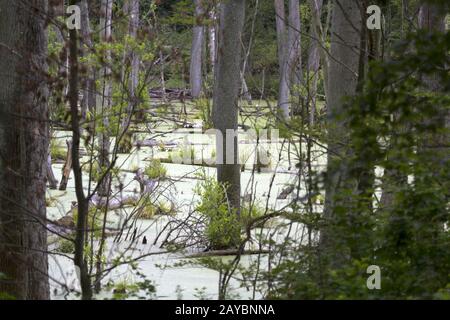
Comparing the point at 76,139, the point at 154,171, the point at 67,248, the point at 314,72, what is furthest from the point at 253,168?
the point at 314,72

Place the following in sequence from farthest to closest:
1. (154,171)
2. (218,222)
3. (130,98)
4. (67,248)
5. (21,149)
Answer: (154,171) → (218,222) → (67,248) → (21,149) → (130,98)

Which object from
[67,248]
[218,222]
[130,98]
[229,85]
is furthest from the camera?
[229,85]

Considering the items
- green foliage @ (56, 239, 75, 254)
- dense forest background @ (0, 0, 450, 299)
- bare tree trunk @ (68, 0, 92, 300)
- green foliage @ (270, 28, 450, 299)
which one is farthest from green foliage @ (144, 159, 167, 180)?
green foliage @ (270, 28, 450, 299)

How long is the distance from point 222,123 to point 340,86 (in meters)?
3.90

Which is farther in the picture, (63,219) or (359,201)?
(63,219)

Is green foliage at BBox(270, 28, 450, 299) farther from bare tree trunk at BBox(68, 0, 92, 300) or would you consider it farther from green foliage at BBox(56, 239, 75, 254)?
green foliage at BBox(56, 239, 75, 254)

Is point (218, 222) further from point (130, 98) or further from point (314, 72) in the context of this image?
point (314, 72)

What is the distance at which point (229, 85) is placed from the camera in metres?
11.4

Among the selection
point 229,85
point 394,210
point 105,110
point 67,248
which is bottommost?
point 67,248

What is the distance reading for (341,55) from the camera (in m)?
7.72

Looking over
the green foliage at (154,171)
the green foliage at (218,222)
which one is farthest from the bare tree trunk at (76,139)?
the green foliage at (154,171)

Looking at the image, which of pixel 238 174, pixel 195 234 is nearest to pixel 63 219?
pixel 195 234
